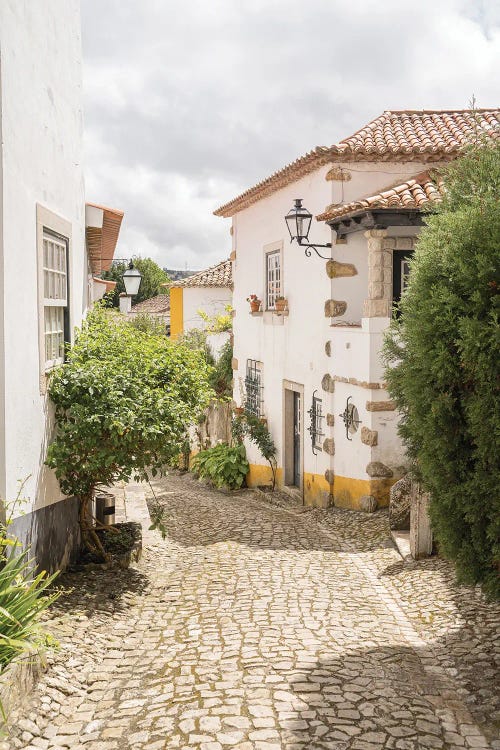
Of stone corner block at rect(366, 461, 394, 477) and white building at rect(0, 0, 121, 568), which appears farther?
stone corner block at rect(366, 461, 394, 477)

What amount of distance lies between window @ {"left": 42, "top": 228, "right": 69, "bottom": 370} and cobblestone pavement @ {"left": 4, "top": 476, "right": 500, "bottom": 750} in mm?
2347

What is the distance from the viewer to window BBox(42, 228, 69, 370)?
761cm

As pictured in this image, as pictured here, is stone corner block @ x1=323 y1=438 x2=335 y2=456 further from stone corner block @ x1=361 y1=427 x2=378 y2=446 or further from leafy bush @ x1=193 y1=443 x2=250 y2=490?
leafy bush @ x1=193 y1=443 x2=250 y2=490

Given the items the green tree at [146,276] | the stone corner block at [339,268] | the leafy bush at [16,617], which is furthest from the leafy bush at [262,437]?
the green tree at [146,276]

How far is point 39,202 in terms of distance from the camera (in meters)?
Result: 6.89

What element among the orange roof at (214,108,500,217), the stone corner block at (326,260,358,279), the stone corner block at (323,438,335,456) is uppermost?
the orange roof at (214,108,500,217)

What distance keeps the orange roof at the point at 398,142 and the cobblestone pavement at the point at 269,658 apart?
6195mm

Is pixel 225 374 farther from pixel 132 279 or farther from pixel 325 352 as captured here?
pixel 325 352

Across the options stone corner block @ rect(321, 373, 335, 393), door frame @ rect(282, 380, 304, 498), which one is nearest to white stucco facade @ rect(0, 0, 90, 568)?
stone corner block @ rect(321, 373, 335, 393)

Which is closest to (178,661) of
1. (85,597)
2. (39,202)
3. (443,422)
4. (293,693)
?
(293,693)

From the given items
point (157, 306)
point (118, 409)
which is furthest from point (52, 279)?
point (157, 306)

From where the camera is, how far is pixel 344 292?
41.1ft

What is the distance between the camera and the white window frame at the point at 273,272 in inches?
606

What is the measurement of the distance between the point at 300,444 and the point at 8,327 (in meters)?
9.71
